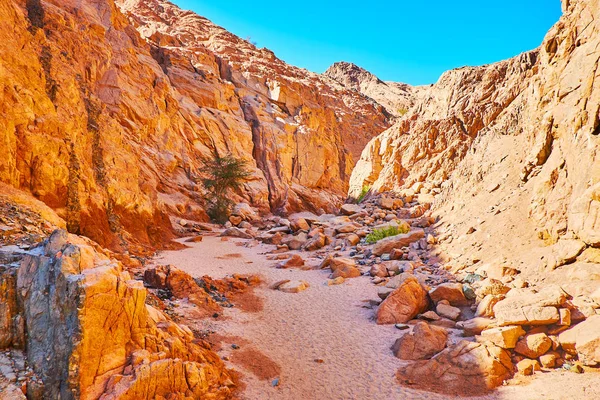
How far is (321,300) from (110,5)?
39.7m

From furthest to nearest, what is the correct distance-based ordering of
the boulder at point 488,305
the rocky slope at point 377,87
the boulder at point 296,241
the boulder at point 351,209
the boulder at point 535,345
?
1. the rocky slope at point 377,87
2. the boulder at point 351,209
3. the boulder at point 296,241
4. the boulder at point 488,305
5. the boulder at point 535,345

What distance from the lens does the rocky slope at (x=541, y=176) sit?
334 inches

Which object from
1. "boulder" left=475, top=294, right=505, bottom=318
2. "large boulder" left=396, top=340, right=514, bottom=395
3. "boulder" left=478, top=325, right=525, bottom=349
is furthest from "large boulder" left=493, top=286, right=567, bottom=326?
"large boulder" left=396, top=340, right=514, bottom=395

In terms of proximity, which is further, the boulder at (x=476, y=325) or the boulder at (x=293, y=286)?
the boulder at (x=293, y=286)

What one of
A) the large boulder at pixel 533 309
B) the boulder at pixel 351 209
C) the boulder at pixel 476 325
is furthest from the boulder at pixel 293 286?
the boulder at pixel 351 209

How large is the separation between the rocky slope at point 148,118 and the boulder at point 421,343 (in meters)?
12.0

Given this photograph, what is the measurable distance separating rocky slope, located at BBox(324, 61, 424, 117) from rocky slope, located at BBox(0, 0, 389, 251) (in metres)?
14.4

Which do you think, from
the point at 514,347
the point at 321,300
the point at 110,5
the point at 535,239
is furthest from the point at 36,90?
the point at 110,5

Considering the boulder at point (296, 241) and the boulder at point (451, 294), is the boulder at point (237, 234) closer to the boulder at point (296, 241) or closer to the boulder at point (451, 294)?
the boulder at point (296, 241)

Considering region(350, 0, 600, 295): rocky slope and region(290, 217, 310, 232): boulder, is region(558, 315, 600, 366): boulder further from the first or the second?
region(290, 217, 310, 232): boulder

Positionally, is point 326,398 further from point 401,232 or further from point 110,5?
point 110,5

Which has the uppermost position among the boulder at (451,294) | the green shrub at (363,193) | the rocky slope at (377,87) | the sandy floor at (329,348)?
the rocky slope at (377,87)

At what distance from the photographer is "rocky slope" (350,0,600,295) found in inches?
334

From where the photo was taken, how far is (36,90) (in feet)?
43.3
